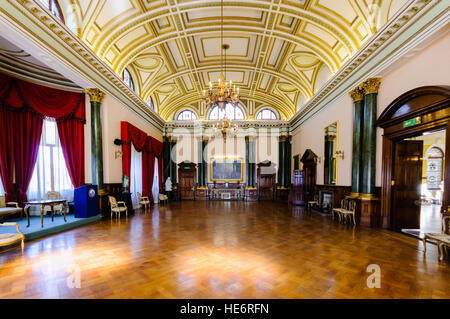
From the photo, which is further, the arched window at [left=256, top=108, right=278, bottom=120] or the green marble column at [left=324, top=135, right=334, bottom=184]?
the arched window at [left=256, top=108, right=278, bottom=120]

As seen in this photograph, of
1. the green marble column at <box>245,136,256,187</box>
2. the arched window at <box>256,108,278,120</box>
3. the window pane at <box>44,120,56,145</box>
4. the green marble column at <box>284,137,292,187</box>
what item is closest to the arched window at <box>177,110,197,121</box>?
the green marble column at <box>245,136,256,187</box>

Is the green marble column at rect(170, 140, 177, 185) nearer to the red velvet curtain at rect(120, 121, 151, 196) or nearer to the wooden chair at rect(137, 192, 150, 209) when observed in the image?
the red velvet curtain at rect(120, 121, 151, 196)

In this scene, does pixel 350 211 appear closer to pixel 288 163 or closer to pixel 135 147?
pixel 288 163

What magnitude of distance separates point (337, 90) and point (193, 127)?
298 inches

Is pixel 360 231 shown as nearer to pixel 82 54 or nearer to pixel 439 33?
pixel 439 33

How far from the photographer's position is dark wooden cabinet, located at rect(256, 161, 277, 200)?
10891 millimetres

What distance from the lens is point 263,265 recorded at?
279 cm

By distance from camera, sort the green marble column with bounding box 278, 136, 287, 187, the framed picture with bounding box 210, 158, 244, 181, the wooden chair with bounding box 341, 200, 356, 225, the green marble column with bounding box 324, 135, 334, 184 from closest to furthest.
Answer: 1. the wooden chair with bounding box 341, 200, 356, 225
2. the green marble column with bounding box 324, 135, 334, 184
3. the green marble column with bounding box 278, 136, 287, 187
4. the framed picture with bounding box 210, 158, 244, 181

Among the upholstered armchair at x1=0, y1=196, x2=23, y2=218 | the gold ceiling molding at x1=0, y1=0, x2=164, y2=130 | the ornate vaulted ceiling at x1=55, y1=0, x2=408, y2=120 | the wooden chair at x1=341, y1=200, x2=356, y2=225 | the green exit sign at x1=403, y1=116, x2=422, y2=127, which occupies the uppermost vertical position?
the ornate vaulted ceiling at x1=55, y1=0, x2=408, y2=120

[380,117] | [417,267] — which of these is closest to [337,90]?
[380,117]

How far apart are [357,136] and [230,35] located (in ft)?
17.0

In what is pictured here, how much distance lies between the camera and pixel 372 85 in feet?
16.0

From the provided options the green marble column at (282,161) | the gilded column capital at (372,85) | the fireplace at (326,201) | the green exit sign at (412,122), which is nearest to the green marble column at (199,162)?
the green marble column at (282,161)

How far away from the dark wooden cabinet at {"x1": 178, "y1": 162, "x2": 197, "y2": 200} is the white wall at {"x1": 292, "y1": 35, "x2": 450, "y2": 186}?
6.60 meters
